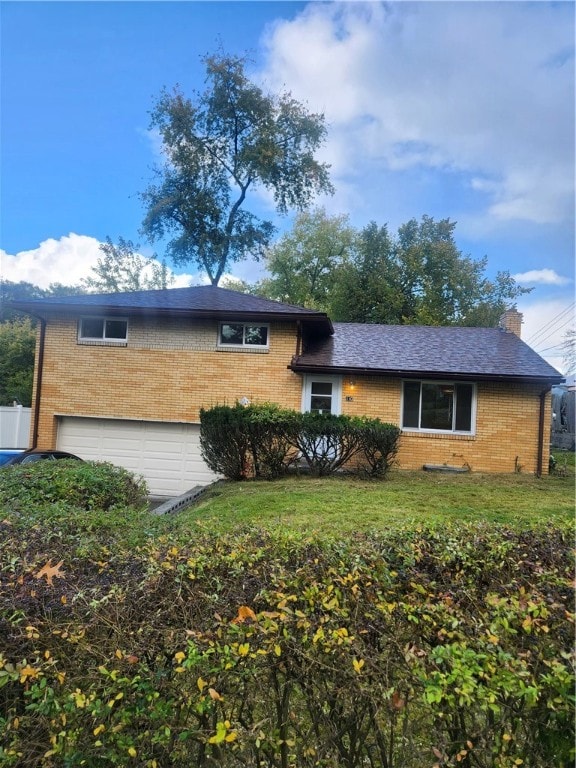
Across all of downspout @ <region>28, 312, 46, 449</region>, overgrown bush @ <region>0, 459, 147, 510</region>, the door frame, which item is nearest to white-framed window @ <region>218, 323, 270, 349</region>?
the door frame

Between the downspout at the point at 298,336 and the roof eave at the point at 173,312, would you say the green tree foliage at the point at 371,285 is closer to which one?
the roof eave at the point at 173,312

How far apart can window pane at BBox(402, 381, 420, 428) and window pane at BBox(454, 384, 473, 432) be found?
3.82 ft

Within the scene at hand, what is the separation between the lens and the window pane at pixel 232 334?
1319cm

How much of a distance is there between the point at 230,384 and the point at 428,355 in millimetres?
6273

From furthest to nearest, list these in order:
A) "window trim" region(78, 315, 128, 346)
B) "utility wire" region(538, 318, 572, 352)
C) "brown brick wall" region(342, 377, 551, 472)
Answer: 1. "utility wire" region(538, 318, 572, 352)
2. "window trim" region(78, 315, 128, 346)
3. "brown brick wall" region(342, 377, 551, 472)

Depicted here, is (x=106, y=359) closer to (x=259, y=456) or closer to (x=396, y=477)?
(x=259, y=456)

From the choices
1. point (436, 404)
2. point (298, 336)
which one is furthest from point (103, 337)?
point (436, 404)

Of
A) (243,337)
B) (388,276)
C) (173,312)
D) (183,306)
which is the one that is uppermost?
(388,276)

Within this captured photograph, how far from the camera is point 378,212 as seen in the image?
105 feet

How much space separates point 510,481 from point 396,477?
2751 millimetres

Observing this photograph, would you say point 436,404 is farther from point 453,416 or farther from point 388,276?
point 388,276

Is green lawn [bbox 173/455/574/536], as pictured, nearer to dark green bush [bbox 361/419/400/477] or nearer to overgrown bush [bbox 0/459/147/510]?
dark green bush [bbox 361/419/400/477]

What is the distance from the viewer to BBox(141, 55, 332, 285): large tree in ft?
80.9

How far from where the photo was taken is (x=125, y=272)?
34.0 m
